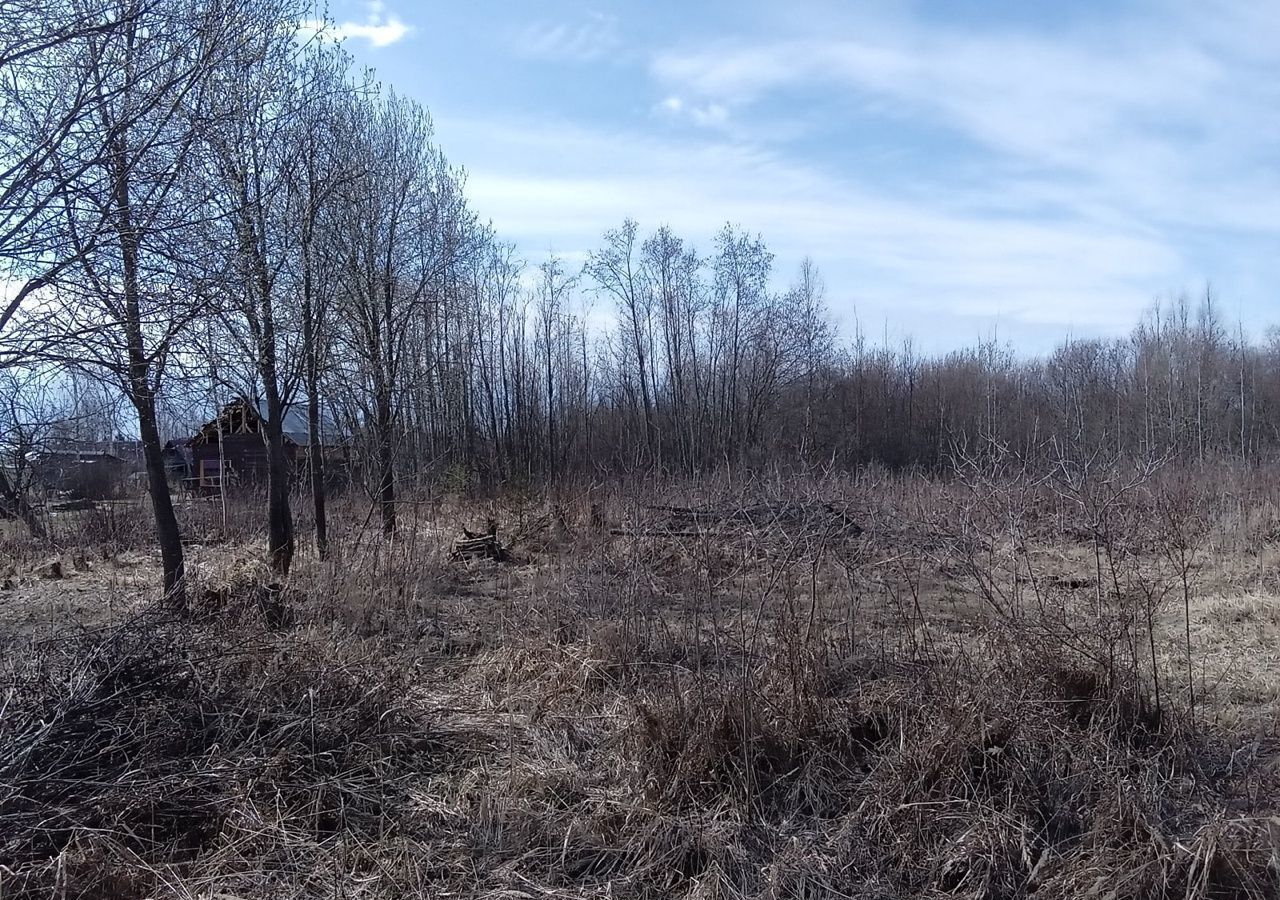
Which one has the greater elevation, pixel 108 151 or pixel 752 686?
pixel 108 151

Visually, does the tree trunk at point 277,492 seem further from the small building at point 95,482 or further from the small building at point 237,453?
the small building at point 95,482

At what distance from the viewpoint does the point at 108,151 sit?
489cm

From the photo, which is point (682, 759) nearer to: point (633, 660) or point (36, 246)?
point (633, 660)

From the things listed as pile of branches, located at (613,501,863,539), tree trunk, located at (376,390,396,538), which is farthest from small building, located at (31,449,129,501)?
pile of branches, located at (613,501,863,539)

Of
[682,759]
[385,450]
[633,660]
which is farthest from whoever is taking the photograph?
[385,450]

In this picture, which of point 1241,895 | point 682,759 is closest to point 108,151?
point 682,759

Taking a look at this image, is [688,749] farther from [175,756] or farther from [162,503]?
[162,503]

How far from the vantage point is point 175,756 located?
14.2ft

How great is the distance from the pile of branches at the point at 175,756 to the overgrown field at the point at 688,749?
2 cm

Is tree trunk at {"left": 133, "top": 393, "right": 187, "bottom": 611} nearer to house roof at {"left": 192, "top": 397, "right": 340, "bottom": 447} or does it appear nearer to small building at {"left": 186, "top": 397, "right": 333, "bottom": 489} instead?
house roof at {"left": 192, "top": 397, "right": 340, "bottom": 447}

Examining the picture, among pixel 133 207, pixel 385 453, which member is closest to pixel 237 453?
pixel 385 453

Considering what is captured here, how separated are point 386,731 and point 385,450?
7.83 metres

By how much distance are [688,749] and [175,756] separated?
2.54 meters

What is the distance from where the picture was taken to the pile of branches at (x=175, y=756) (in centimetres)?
364
